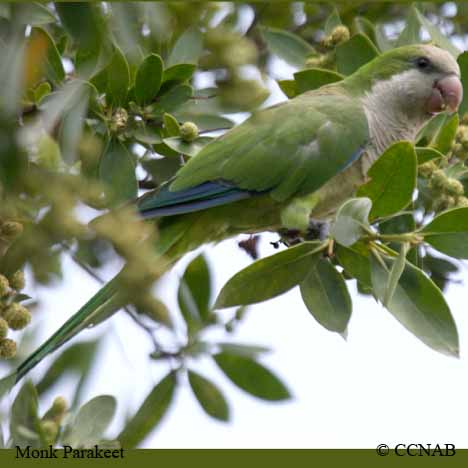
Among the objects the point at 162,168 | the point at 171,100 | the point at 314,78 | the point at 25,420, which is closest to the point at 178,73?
the point at 171,100

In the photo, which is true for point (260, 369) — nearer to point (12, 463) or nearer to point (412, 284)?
point (412, 284)

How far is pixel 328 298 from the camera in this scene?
6.88ft

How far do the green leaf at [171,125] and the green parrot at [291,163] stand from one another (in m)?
0.19

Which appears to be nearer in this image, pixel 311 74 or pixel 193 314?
pixel 193 314

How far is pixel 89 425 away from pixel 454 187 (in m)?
1.20

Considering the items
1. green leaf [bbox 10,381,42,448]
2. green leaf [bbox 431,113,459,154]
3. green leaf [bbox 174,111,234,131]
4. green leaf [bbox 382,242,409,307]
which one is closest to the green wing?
green leaf [bbox 174,111,234,131]

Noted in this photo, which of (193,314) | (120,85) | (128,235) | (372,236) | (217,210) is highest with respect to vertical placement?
(120,85)

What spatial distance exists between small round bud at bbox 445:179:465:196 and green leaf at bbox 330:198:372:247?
1.50 ft

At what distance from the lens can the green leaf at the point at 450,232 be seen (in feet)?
6.49

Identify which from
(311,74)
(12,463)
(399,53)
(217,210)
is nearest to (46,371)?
(12,463)

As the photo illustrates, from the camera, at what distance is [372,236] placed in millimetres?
1922

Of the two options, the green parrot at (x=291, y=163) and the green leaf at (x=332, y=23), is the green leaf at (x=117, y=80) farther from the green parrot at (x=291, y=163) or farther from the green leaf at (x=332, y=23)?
the green leaf at (x=332, y=23)

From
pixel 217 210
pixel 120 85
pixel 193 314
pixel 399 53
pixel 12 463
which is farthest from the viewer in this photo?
pixel 399 53

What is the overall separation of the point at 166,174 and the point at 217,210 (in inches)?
8.5
